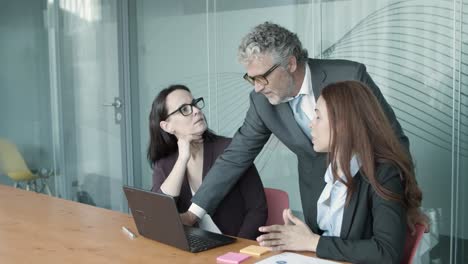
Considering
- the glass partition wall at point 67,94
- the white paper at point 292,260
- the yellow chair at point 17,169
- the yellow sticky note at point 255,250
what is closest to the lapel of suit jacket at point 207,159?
the yellow sticky note at point 255,250

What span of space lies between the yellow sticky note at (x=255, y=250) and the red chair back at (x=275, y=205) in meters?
0.79

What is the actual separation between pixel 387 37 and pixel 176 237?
2.17m

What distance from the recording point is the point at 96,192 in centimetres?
627

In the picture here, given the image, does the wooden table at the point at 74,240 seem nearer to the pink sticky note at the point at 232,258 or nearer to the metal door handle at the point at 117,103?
the pink sticky note at the point at 232,258

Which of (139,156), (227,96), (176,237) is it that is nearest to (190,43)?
(227,96)

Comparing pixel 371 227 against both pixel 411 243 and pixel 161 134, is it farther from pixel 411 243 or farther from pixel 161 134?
pixel 161 134

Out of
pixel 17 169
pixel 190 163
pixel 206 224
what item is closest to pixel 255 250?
pixel 206 224

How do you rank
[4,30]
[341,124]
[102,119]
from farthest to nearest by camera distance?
[4,30] → [102,119] → [341,124]

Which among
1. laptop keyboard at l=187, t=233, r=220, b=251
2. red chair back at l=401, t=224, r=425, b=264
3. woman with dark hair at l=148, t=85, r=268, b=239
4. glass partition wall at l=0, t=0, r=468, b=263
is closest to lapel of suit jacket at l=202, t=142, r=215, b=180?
woman with dark hair at l=148, t=85, r=268, b=239

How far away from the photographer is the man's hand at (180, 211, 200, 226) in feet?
8.57

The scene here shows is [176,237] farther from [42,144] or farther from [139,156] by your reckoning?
[42,144]

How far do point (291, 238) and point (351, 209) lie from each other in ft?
0.74

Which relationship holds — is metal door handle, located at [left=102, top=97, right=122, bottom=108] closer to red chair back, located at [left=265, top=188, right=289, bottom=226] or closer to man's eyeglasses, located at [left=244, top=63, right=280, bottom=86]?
red chair back, located at [left=265, top=188, right=289, bottom=226]

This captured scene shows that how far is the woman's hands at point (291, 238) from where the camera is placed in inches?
82.7
